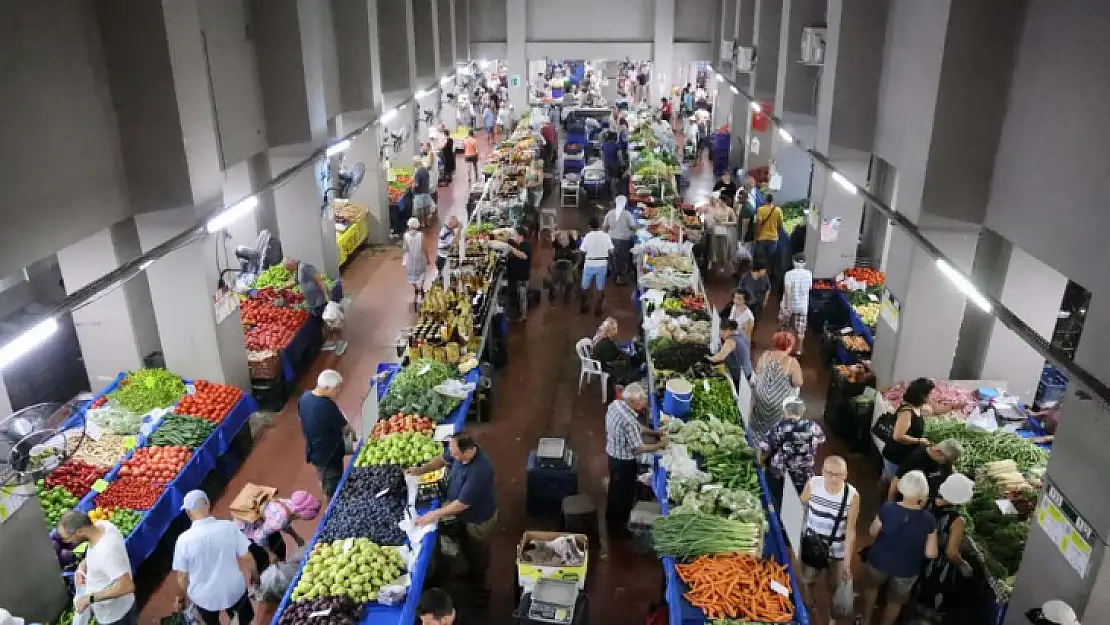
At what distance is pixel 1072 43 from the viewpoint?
6.61 meters

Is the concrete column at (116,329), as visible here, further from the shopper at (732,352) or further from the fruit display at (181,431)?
the shopper at (732,352)

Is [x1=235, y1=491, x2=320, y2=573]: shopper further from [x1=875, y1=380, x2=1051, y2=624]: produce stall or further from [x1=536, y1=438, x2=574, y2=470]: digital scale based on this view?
[x1=875, y1=380, x2=1051, y2=624]: produce stall

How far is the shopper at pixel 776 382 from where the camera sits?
26.7ft

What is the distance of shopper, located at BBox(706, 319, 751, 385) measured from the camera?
914cm

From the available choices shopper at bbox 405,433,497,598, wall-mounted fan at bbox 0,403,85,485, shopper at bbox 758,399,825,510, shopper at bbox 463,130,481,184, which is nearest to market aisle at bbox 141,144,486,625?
wall-mounted fan at bbox 0,403,85,485

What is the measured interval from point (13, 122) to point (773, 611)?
7.17 metres


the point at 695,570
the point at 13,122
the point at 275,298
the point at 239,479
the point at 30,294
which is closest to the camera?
the point at 695,570

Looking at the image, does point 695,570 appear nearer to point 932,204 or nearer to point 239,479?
point 932,204

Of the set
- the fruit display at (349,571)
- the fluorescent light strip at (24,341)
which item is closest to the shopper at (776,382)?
the fruit display at (349,571)

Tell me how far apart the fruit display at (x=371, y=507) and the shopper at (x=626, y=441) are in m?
2.04

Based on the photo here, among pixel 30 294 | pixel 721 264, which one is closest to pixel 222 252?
pixel 30 294

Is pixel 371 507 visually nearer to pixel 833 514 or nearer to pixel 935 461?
pixel 833 514

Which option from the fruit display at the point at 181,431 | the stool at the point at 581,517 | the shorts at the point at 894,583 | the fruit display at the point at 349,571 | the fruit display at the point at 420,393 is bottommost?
the stool at the point at 581,517

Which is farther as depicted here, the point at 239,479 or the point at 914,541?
the point at 239,479
